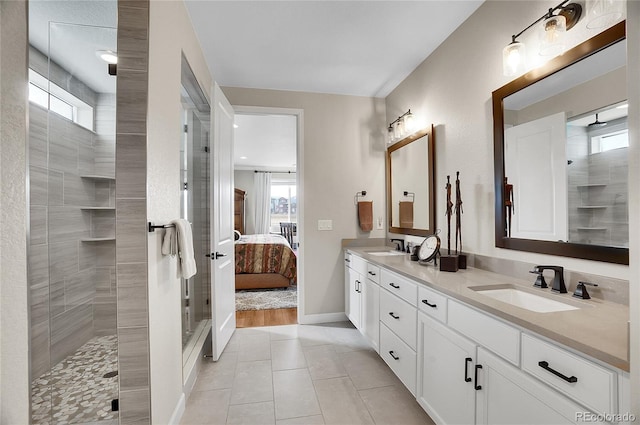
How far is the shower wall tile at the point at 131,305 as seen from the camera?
129cm

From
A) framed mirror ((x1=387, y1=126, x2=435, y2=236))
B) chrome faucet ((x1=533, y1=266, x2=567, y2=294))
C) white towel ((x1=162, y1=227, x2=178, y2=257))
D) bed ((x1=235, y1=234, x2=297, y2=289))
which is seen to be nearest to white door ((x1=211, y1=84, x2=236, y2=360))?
white towel ((x1=162, y1=227, x2=178, y2=257))

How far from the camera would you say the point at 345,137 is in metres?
3.36

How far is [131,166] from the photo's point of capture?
1.28 m

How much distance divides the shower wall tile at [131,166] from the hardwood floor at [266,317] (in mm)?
2371

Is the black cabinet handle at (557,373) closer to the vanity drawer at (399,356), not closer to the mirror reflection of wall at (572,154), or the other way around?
the mirror reflection of wall at (572,154)

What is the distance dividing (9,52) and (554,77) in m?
2.35

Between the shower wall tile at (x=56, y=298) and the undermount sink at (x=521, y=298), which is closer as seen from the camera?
the shower wall tile at (x=56, y=298)

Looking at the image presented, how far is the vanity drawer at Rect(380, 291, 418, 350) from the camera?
1823 mm

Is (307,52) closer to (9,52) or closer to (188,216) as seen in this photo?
(188,216)

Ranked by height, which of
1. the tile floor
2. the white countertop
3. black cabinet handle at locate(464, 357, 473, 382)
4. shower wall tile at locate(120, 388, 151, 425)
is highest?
the white countertop

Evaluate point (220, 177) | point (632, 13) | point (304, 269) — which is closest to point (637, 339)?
point (632, 13)

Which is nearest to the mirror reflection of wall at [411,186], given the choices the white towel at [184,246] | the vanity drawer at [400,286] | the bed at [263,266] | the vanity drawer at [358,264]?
the vanity drawer at [358,264]

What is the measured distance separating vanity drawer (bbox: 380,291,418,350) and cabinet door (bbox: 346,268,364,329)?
543 mm

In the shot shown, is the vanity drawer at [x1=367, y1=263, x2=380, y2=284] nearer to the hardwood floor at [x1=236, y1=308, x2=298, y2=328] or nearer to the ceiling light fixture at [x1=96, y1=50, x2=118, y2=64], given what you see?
the hardwood floor at [x1=236, y1=308, x2=298, y2=328]
